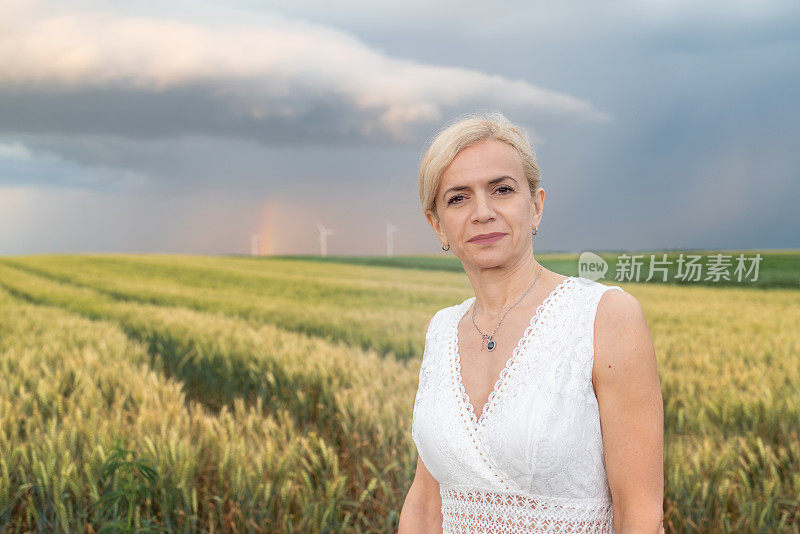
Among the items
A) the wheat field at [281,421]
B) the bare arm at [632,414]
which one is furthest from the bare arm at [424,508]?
the wheat field at [281,421]

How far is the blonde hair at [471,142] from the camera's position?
1692 millimetres

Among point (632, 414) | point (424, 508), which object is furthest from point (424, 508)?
point (632, 414)

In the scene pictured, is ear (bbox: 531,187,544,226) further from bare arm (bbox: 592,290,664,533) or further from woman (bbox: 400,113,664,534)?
bare arm (bbox: 592,290,664,533)

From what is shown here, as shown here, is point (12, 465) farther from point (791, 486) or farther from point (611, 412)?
point (791, 486)

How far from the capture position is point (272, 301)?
1121 centimetres

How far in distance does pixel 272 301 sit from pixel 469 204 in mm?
9881

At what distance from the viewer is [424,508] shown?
2025mm

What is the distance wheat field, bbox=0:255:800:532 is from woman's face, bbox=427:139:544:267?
218 cm

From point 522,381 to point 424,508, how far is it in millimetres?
697

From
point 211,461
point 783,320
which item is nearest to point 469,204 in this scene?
point 211,461

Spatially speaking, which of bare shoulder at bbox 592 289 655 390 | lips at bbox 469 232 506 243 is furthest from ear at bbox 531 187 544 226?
bare shoulder at bbox 592 289 655 390

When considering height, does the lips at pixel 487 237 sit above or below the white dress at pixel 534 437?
above

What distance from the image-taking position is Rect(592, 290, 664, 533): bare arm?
4.78 ft

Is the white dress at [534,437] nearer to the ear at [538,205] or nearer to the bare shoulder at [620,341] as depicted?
the bare shoulder at [620,341]
